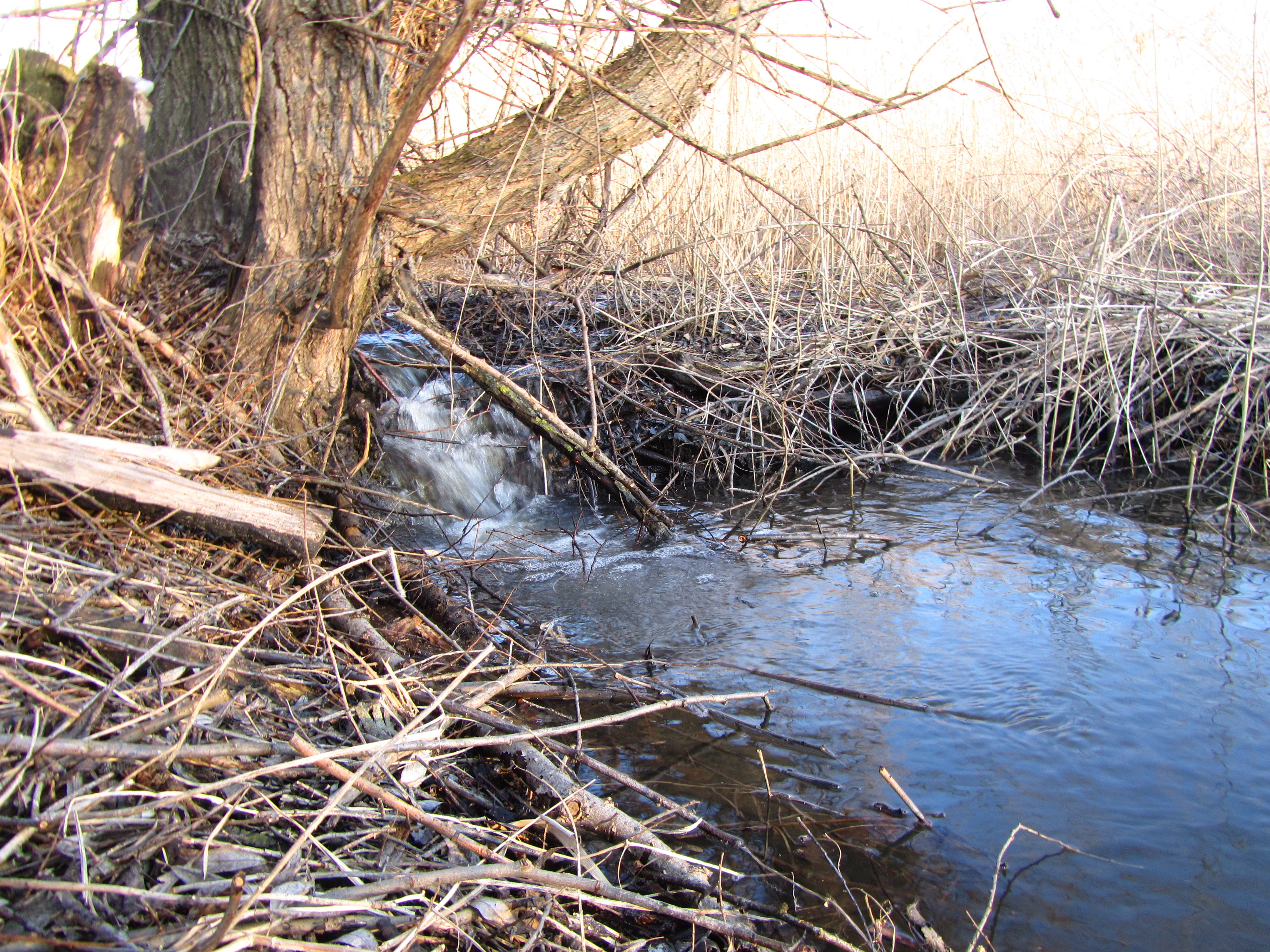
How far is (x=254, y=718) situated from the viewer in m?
1.83

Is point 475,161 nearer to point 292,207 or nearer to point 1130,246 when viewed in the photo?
point 292,207

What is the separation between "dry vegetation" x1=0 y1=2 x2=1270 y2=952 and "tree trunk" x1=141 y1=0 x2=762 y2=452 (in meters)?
0.16

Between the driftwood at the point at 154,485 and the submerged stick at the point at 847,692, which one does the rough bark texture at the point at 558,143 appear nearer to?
the driftwood at the point at 154,485

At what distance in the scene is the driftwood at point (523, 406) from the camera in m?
3.14

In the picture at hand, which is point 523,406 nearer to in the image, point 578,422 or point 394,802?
point 578,422

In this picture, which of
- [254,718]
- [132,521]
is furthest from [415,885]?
[132,521]

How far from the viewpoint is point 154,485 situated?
212cm

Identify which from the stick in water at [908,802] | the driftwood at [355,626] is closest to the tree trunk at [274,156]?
the driftwood at [355,626]

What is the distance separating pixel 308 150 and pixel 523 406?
3.89ft

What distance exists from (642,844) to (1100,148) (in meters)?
5.75

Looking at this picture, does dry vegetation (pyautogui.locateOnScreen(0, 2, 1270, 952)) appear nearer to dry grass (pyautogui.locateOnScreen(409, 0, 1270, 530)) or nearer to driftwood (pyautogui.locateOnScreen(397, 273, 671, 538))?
dry grass (pyautogui.locateOnScreen(409, 0, 1270, 530))

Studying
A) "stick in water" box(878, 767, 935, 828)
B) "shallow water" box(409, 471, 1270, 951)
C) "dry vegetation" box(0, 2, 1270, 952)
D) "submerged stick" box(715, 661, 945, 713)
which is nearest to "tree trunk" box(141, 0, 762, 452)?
"dry vegetation" box(0, 2, 1270, 952)

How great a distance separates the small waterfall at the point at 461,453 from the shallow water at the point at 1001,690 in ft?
1.51

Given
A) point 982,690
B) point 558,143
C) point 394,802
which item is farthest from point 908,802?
point 558,143
